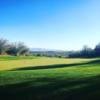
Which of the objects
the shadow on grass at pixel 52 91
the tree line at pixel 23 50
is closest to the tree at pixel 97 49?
the tree line at pixel 23 50

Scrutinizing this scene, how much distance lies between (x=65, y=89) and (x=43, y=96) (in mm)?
1669

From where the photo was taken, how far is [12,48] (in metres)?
129

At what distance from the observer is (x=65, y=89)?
46.0 feet

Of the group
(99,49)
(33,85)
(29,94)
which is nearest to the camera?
(29,94)

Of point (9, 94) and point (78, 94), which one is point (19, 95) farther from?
point (78, 94)

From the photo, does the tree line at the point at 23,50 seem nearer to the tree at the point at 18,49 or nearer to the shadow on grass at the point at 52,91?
the tree at the point at 18,49

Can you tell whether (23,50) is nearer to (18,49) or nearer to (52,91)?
(18,49)

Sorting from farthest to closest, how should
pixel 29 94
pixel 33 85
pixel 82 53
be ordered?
pixel 82 53 → pixel 33 85 → pixel 29 94

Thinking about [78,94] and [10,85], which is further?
[10,85]

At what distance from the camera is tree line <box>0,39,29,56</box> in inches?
4899

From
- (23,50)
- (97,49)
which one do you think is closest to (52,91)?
(97,49)

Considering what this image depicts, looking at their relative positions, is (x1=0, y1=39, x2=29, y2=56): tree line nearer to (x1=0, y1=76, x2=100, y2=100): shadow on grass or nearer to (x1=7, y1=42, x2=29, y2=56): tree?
(x1=7, y1=42, x2=29, y2=56): tree

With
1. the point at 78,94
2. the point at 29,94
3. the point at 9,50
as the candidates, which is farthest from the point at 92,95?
the point at 9,50

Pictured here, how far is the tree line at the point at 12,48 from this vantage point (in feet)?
408
